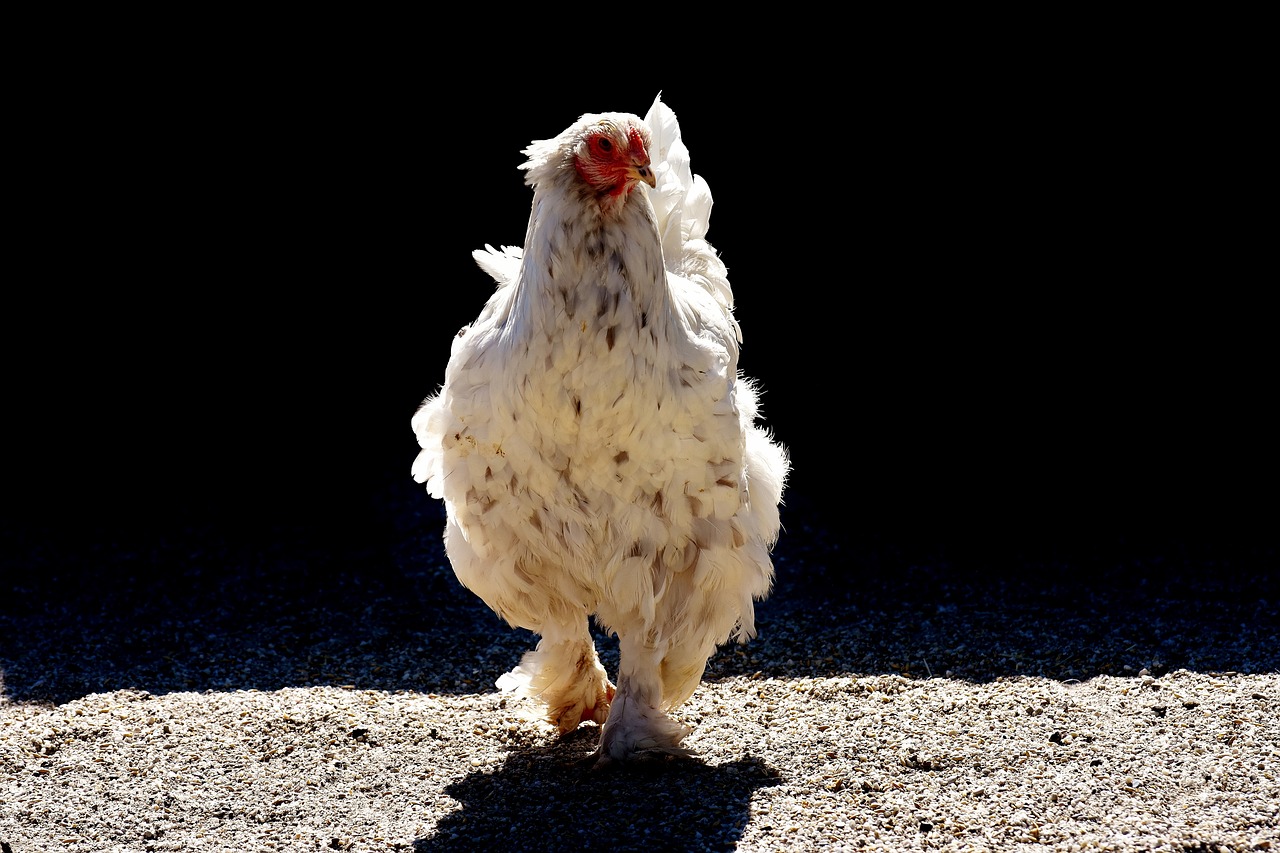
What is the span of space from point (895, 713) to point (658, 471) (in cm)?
141

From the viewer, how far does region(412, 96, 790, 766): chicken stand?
3.62m

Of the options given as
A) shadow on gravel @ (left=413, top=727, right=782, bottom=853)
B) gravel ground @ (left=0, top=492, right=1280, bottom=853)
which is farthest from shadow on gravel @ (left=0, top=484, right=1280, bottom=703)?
shadow on gravel @ (left=413, top=727, right=782, bottom=853)

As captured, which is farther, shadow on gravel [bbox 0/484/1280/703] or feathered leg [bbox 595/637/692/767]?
shadow on gravel [bbox 0/484/1280/703]

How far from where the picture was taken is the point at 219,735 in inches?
175

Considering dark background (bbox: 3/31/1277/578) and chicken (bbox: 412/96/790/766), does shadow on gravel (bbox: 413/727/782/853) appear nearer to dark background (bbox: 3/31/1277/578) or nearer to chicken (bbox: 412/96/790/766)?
chicken (bbox: 412/96/790/766)

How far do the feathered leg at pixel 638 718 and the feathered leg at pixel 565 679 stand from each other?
235mm

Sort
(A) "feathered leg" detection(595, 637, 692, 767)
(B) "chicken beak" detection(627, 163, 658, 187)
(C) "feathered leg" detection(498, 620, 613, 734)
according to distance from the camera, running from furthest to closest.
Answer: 1. (C) "feathered leg" detection(498, 620, 613, 734)
2. (A) "feathered leg" detection(595, 637, 692, 767)
3. (B) "chicken beak" detection(627, 163, 658, 187)

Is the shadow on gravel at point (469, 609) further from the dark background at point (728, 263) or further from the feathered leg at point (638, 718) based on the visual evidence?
the feathered leg at point (638, 718)

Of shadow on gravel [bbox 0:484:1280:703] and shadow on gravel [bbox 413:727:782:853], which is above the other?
shadow on gravel [bbox 0:484:1280:703]

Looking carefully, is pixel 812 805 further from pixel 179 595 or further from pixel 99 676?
pixel 179 595

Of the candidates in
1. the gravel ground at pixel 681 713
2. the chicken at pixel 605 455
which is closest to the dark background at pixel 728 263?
the gravel ground at pixel 681 713

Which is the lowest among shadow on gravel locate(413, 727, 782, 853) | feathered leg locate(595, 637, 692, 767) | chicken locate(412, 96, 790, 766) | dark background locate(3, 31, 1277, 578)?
shadow on gravel locate(413, 727, 782, 853)

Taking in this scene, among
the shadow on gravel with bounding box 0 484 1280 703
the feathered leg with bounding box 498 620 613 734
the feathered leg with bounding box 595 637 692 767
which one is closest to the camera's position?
the feathered leg with bounding box 595 637 692 767

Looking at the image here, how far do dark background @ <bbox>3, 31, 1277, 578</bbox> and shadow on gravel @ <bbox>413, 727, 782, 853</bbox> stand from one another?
3.07 meters
